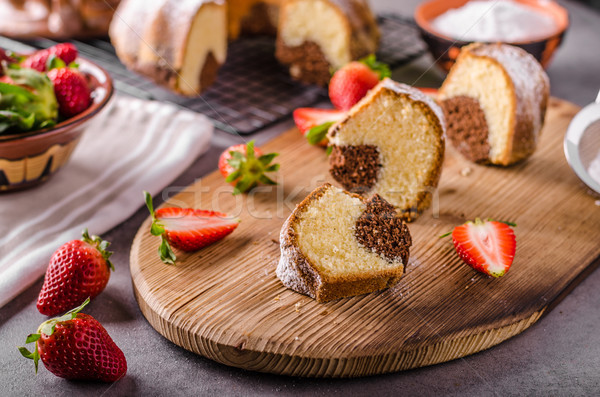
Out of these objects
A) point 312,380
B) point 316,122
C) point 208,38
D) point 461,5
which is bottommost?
point 312,380

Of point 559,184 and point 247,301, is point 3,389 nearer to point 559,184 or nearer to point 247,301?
point 247,301

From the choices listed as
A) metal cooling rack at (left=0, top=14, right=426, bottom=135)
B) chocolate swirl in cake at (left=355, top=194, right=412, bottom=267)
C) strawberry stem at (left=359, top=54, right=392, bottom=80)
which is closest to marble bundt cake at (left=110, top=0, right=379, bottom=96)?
metal cooling rack at (left=0, top=14, right=426, bottom=135)

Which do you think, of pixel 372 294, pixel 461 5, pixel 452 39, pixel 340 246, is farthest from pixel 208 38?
pixel 372 294

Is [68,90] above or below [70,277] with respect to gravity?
above

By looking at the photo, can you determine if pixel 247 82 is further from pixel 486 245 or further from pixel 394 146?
pixel 486 245

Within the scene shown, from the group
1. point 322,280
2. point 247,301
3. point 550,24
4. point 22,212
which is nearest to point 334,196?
point 322,280

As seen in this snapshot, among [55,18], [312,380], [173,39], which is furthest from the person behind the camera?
[55,18]

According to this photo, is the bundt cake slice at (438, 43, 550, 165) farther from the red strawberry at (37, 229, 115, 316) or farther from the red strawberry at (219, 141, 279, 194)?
the red strawberry at (37, 229, 115, 316)
